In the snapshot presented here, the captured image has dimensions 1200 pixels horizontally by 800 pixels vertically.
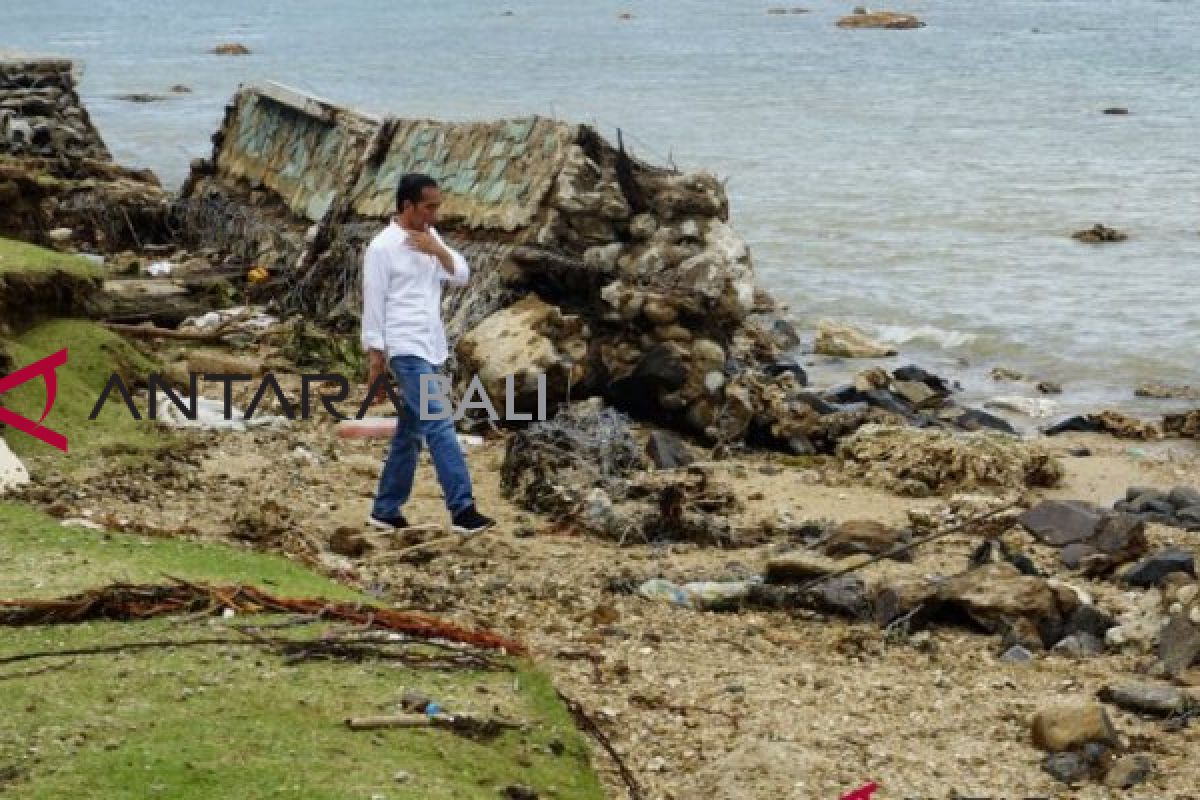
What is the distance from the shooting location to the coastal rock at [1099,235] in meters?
23.1

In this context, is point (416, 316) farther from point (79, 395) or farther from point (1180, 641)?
point (1180, 641)

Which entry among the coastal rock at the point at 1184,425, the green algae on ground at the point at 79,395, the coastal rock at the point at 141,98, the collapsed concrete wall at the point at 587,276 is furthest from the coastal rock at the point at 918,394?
the coastal rock at the point at 141,98

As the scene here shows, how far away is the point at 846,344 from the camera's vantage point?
16.4 metres

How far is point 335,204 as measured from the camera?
47.4 ft

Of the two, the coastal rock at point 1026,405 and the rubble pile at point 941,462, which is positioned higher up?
the rubble pile at point 941,462

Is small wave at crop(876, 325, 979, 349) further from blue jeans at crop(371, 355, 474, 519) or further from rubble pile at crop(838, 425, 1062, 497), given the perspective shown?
blue jeans at crop(371, 355, 474, 519)

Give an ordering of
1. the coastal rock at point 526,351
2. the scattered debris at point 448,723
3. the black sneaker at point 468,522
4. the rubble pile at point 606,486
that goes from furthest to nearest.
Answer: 1. the coastal rock at point 526,351
2. the rubble pile at point 606,486
3. the black sneaker at point 468,522
4. the scattered debris at point 448,723

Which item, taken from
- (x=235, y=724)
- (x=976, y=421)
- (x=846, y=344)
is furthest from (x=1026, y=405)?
(x=235, y=724)

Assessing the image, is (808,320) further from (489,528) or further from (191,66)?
(191,66)

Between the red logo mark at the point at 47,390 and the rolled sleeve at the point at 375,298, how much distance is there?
170 centimetres

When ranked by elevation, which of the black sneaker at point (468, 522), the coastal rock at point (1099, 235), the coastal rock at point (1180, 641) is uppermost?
the coastal rock at point (1180, 641)

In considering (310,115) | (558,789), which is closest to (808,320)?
(310,115)

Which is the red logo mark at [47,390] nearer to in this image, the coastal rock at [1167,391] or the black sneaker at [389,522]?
the black sneaker at [389,522]

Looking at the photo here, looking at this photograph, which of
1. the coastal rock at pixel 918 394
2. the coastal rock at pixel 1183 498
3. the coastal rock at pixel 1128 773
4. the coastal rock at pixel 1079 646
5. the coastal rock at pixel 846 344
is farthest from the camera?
the coastal rock at pixel 846 344
